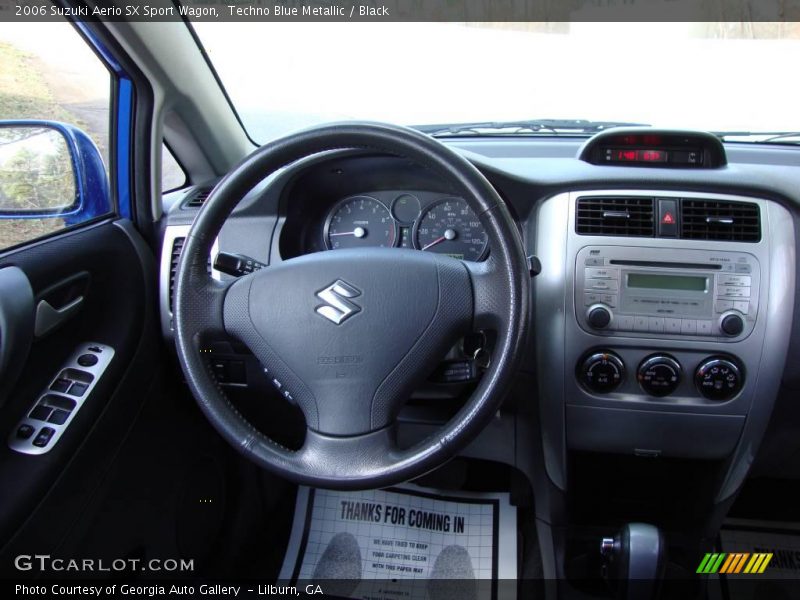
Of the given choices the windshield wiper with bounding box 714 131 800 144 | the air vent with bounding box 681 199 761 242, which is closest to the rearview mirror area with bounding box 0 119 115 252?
the air vent with bounding box 681 199 761 242

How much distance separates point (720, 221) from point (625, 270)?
26 centimetres

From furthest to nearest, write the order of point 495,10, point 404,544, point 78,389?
1. point 404,544
2. point 495,10
3. point 78,389

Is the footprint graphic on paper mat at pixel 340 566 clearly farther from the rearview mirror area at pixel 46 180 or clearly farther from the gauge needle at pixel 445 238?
the rearview mirror area at pixel 46 180

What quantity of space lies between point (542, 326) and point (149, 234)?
3.83 feet

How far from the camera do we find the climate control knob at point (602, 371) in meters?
1.60

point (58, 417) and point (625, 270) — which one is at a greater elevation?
point (625, 270)

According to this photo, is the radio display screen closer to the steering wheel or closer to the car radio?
the car radio

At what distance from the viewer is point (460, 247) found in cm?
170

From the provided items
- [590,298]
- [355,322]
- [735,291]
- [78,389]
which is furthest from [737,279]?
[78,389]

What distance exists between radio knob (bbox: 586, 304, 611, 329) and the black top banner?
0.89 meters

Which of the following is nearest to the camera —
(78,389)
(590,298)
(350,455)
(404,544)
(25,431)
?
(350,455)

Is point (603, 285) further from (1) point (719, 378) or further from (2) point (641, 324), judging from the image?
(1) point (719, 378)

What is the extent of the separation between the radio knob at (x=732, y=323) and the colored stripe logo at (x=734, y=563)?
0.82m

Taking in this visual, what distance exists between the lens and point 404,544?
6.92ft
